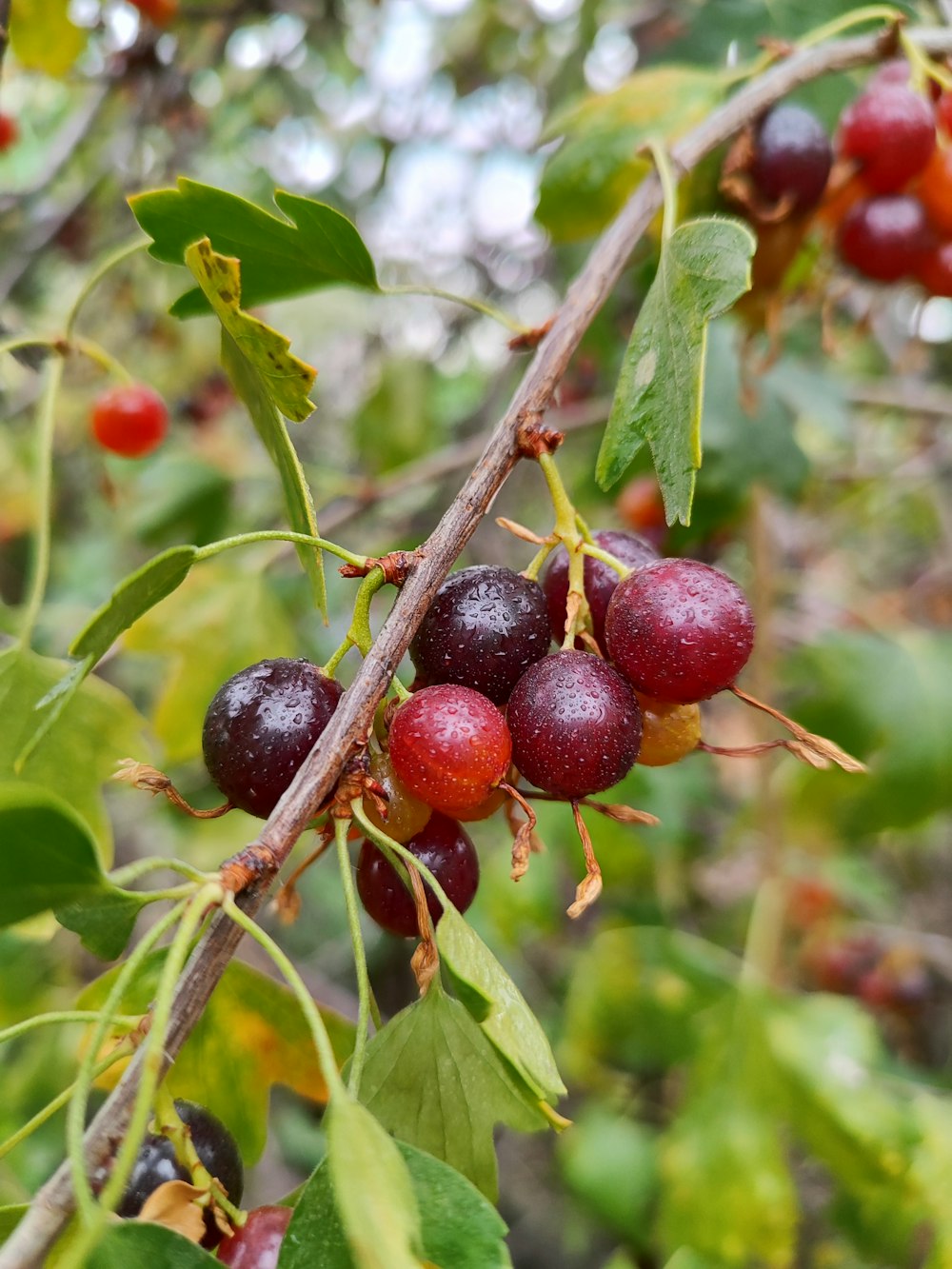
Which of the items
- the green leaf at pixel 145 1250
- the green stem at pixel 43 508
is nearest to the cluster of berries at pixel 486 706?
the green leaf at pixel 145 1250

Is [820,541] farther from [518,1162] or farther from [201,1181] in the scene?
[201,1181]

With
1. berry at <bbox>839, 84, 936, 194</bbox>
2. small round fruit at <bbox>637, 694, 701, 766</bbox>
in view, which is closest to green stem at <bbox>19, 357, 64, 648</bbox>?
small round fruit at <bbox>637, 694, 701, 766</bbox>

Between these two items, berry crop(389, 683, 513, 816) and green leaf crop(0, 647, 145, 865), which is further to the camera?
green leaf crop(0, 647, 145, 865)

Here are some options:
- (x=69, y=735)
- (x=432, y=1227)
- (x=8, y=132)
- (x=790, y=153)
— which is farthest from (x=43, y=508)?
(x=8, y=132)

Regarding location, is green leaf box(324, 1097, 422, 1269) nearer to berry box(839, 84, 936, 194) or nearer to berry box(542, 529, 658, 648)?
berry box(542, 529, 658, 648)

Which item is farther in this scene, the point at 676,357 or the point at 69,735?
the point at 69,735

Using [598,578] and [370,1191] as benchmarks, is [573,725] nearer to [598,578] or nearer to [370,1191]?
[598,578]
